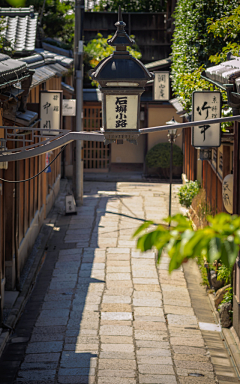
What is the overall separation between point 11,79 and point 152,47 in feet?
72.4

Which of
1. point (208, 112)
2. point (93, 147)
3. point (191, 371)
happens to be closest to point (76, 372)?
point (191, 371)

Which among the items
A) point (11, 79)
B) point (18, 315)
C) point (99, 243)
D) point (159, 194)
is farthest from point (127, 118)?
point (159, 194)

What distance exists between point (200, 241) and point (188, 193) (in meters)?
15.2

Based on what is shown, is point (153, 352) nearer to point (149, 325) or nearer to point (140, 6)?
point (149, 325)

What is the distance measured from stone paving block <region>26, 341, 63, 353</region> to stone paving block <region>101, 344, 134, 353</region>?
2.44 feet

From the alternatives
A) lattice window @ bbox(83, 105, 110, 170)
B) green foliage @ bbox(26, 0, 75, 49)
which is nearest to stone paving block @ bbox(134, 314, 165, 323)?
lattice window @ bbox(83, 105, 110, 170)

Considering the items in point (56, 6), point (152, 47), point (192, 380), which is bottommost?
point (192, 380)

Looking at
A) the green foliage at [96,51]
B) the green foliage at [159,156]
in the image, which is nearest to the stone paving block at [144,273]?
the green foliage at [159,156]

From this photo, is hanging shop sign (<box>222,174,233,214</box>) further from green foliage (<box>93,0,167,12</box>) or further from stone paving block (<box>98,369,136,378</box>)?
green foliage (<box>93,0,167,12</box>)

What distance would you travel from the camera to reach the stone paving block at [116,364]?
743cm

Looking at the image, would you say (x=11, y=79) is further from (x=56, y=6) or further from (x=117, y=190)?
(x=56, y=6)

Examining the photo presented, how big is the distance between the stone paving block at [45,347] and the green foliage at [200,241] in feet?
20.8

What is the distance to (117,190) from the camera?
21.1m

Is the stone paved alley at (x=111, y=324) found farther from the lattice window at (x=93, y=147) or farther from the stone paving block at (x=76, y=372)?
the lattice window at (x=93, y=147)
